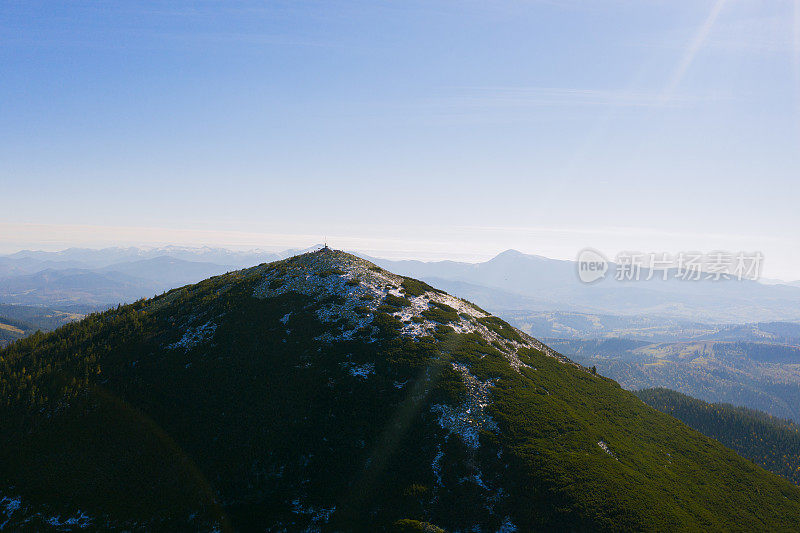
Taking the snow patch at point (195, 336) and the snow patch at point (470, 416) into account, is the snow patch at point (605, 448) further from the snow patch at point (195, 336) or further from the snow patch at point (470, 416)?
the snow patch at point (195, 336)

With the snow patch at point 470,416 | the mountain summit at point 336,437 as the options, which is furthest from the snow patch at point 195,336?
the snow patch at point 470,416

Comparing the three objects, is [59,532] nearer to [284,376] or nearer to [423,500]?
[284,376]

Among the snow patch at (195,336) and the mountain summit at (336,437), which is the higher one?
the snow patch at (195,336)

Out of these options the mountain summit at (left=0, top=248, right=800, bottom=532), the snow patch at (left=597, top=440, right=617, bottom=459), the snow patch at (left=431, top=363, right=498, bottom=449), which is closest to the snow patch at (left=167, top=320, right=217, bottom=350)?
the mountain summit at (left=0, top=248, right=800, bottom=532)

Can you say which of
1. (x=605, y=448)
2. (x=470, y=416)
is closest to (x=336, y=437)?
(x=470, y=416)

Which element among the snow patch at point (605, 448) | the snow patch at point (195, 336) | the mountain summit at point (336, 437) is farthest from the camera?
the snow patch at point (195, 336)

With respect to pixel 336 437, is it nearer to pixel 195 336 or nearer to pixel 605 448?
pixel 195 336

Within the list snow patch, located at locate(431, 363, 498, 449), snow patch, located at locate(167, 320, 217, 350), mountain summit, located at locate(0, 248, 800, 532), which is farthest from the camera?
snow patch, located at locate(167, 320, 217, 350)

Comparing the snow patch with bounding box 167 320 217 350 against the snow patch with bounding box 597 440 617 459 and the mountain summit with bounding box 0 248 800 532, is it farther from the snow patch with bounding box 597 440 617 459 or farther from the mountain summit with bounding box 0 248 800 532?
the snow patch with bounding box 597 440 617 459
